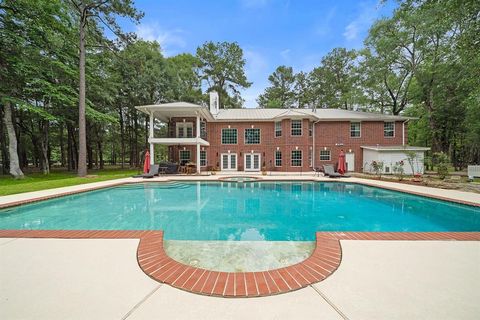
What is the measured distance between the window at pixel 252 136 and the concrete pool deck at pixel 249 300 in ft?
57.6

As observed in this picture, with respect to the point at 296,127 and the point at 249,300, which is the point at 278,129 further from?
the point at 249,300

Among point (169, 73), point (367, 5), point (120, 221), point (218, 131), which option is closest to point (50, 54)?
point (169, 73)

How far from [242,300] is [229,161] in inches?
740

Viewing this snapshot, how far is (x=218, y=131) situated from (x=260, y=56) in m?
11.2

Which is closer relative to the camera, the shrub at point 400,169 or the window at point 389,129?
the shrub at point 400,169

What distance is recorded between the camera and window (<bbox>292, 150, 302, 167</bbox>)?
19266mm

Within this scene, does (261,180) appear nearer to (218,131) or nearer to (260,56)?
(218,131)

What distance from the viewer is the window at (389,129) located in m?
19.7

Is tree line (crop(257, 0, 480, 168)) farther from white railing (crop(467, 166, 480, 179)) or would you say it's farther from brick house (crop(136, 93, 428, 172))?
brick house (crop(136, 93, 428, 172))

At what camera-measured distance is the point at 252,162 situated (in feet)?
67.4

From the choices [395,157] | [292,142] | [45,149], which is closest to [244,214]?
[292,142]

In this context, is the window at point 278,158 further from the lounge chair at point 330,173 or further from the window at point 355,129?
the window at point 355,129

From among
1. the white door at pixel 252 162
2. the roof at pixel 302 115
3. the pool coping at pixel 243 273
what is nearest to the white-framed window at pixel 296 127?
the roof at pixel 302 115

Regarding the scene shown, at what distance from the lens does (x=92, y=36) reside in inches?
615
